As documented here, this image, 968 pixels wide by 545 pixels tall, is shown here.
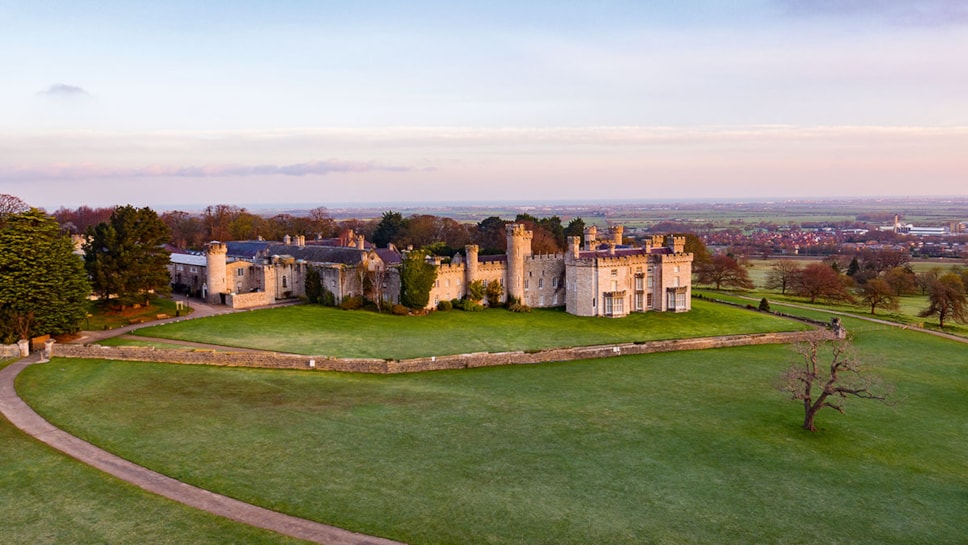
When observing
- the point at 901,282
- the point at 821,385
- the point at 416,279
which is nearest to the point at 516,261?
the point at 416,279

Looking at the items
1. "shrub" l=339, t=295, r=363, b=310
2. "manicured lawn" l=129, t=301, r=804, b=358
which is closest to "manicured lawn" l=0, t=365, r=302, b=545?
"manicured lawn" l=129, t=301, r=804, b=358

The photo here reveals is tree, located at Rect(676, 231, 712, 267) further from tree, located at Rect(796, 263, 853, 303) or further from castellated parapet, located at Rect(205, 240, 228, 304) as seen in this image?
castellated parapet, located at Rect(205, 240, 228, 304)

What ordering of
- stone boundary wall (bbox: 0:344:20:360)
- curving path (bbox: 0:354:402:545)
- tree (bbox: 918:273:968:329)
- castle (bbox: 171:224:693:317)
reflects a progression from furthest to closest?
tree (bbox: 918:273:968:329) < castle (bbox: 171:224:693:317) < stone boundary wall (bbox: 0:344:20:360) < curving path (bbox: 0:354:402:545)

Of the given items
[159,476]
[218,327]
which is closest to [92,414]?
[159,476]

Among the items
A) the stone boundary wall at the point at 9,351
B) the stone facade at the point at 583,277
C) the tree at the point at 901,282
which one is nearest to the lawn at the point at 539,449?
the stone boundary wall at the point at 9,351

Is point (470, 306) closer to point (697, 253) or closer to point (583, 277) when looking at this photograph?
point (583, 277)
